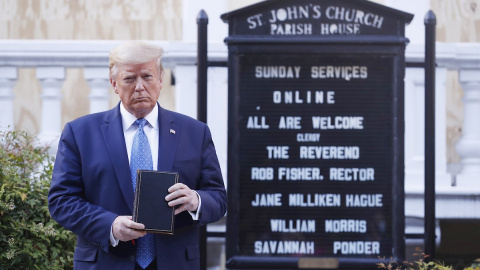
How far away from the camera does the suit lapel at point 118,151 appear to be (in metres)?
3.24

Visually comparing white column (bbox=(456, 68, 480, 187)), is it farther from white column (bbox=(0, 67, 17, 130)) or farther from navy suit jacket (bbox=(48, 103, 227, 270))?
white column (bbox=(0, 67, 17, 130))

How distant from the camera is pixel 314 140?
4832 millimetres

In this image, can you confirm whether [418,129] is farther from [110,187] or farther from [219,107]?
[110,187]

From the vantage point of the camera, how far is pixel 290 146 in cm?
483

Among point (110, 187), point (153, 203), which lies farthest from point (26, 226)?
point (153, 203)

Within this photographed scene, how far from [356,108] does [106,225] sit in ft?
6.75

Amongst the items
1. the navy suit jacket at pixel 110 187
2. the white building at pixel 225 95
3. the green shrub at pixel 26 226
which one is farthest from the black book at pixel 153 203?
the white building at pixel 225 95

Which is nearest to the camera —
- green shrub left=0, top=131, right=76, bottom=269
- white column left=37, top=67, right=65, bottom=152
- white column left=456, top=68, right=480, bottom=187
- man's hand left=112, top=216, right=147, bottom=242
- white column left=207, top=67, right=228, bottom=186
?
man's hand left=112, top=216, right=147, bottom=242

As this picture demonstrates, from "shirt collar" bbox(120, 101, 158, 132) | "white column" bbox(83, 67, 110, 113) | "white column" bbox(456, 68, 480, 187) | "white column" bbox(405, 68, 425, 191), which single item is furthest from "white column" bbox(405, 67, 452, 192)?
"shirt collar" bbox(120, 101, 158, 132)

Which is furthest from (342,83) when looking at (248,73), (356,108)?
(248,73)

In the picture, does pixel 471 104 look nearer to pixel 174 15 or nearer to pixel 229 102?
pixel 229 102

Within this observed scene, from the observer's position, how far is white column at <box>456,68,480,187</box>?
18.2 ft

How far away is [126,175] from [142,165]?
0.07 metres

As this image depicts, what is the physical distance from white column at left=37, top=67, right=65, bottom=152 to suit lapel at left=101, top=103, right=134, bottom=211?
7.87 feet
